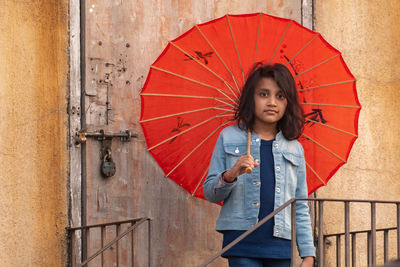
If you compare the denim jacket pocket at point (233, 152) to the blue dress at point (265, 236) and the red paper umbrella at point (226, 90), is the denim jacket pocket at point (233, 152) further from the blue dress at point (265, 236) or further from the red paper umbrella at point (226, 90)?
the red paper umbrella at point (226, 90)

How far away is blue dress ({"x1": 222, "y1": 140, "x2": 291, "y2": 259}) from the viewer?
11.0 ft

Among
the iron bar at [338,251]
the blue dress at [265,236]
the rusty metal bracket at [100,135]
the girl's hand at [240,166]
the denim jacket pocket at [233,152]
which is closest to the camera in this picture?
the girl's hand at [240,166]

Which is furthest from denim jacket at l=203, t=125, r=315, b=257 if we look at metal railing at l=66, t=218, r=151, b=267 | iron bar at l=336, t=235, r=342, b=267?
iron bar at l=336, t=235, r=342, b=267

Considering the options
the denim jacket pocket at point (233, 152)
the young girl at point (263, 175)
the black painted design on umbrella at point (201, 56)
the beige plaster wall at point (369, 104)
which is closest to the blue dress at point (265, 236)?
the young girl at point (263, 175)

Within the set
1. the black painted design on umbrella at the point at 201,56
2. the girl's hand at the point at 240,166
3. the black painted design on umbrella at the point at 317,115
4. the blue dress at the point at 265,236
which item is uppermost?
the black painted design on umbrella at the point at 201,56

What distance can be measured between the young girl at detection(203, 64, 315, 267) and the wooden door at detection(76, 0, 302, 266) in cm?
136

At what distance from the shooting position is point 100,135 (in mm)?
4703

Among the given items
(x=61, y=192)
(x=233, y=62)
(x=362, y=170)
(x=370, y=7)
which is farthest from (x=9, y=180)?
(x=370, y=7)

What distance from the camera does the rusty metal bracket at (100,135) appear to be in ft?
15.1

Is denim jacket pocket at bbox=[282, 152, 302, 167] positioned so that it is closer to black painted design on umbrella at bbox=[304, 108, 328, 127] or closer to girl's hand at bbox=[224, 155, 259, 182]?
girl's hand at bbox=[224, 155, 259, 182]

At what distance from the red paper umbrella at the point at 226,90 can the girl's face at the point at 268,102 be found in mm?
249

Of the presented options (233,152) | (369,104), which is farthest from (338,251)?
(233,152)

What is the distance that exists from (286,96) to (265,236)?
73cm

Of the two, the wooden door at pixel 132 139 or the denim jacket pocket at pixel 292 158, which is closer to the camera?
the denim jacket pocket at pixel 292 158
